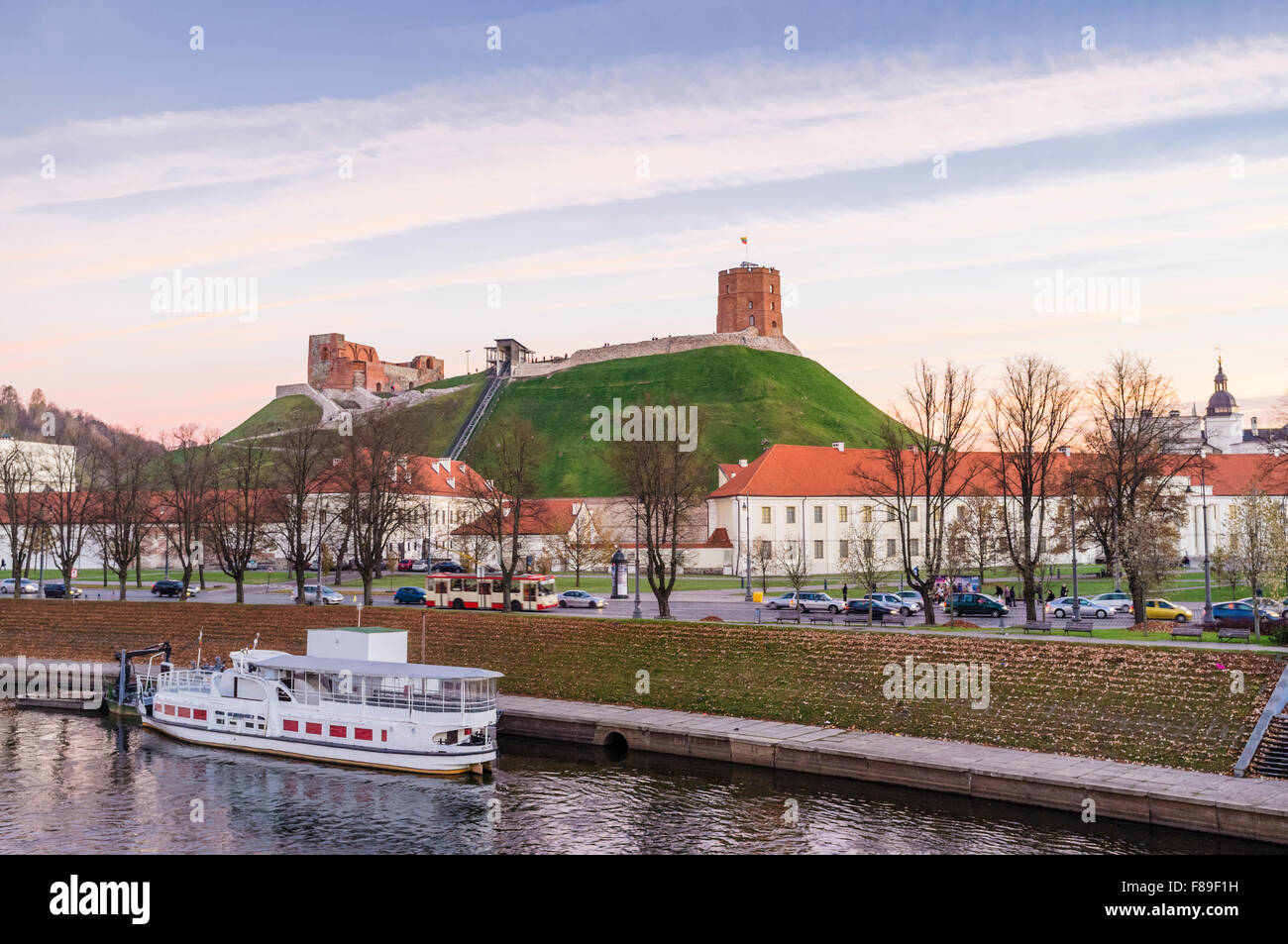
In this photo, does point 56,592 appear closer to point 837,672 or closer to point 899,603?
point 899,603

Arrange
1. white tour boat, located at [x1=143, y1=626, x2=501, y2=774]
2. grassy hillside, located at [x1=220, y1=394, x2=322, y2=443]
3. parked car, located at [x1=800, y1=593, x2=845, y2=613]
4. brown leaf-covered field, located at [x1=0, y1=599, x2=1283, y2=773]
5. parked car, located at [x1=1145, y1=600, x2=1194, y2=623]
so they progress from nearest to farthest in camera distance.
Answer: brown leaf-covered field, located at [x1=0, y1=599, x2=1283, y2=773] < white tour boat, located at [x1=143, y1=626, x2=501, y2=774] < parked car, located at [x1=1145, y1=600, x2=1194, y2=623] < parked car, located at [x1=800, y1=593, x2=845, y2=613] < grassy hillside, located at [x1=220, y1=394, x2=322, y2=443]

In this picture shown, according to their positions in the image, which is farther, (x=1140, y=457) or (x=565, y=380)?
(x=565, y=380)

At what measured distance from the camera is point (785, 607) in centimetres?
6041

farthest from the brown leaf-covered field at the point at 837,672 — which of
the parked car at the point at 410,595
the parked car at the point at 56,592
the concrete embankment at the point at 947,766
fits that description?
the parked car at the point at 56,592

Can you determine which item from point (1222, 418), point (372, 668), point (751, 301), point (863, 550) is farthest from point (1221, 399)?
point (372, 668)

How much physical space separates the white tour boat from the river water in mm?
943

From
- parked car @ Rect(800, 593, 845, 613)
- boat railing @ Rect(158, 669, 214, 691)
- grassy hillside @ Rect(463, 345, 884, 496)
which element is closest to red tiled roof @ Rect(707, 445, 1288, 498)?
grassy hillside @ Rect(463, 345, 884, 496)

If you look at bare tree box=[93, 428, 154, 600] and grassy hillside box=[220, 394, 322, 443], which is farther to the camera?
grassy hillside box=[220, 394, 322, 443]

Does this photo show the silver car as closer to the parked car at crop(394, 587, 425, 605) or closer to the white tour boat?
the parked car at crop(394, 587, 425, 605)

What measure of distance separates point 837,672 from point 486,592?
33275 millimetres

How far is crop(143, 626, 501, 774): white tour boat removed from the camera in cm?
3528
